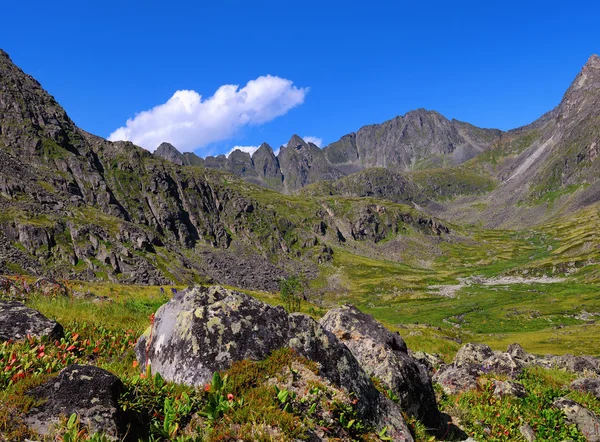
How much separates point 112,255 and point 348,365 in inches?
7822

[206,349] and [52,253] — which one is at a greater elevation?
[52,253]

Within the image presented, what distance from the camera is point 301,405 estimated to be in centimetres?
784

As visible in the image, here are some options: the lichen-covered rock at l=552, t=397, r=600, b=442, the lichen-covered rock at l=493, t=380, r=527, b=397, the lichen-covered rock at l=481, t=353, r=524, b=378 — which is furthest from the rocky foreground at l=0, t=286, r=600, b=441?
the lichen-covered rock at l=481, t=353, r=524, b=378

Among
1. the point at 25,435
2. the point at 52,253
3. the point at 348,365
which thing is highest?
the point at 52,253

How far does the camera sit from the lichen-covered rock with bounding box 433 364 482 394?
18.3m

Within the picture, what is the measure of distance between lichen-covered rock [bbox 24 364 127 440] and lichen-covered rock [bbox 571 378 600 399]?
2566 cm

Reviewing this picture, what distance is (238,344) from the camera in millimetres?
9445

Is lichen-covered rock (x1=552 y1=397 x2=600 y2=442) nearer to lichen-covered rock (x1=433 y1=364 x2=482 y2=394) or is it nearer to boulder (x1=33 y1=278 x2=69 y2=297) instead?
lichen-covered rock (x1=433 y1=364 x2=482 y2=394)

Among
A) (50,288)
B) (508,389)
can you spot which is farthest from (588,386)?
(50,288)

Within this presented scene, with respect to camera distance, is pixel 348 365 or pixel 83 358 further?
pixel 83 358

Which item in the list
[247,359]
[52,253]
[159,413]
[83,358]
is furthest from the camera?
[52,253]

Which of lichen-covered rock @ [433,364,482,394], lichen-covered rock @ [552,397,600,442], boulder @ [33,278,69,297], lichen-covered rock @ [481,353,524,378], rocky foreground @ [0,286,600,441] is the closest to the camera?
rocky foreground @ [0,286,600,441]

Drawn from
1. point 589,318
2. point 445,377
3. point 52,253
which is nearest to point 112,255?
point 52,253

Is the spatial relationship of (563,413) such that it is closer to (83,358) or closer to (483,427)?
(483,427)
